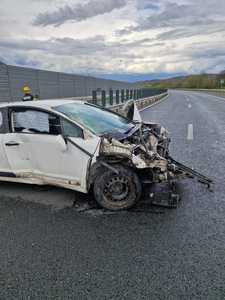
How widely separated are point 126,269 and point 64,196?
1.98m

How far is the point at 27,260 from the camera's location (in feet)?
9.14

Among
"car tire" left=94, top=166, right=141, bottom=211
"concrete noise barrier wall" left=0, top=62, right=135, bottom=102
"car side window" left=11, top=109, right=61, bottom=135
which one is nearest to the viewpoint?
"car tire" left=94, top=166, right=141, bottom=211

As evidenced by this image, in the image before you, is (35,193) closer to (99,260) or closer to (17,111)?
(17,111)

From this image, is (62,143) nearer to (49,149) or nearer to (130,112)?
(49,149)

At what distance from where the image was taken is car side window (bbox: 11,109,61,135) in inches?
162

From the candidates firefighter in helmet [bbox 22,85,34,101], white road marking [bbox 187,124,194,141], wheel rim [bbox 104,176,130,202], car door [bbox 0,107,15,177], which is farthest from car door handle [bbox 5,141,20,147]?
white road marking [bbox 187,124,194,141]

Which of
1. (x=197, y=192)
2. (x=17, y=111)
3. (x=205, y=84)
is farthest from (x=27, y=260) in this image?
(x=205, y=84)

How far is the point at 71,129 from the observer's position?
404 centimetres

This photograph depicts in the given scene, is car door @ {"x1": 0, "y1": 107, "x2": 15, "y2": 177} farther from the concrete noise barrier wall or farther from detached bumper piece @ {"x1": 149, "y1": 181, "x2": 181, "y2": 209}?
the concrete noise barrier wall

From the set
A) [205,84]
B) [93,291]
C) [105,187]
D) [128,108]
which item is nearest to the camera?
[93,291]

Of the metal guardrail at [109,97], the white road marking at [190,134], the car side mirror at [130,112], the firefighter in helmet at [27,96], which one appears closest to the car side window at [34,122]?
the car side mirror at [130,112]

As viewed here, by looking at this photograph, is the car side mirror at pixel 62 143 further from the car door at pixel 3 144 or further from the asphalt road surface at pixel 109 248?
the car door at pixel 3 144

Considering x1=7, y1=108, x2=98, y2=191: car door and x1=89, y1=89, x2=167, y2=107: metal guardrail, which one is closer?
x1=7, y1=108, x2=98, y2=191: car door

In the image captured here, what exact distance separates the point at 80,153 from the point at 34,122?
0.99 m
